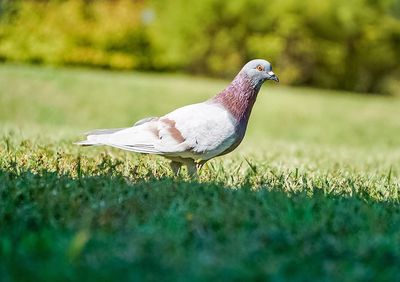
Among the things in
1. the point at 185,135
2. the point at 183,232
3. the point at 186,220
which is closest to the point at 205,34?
the point at 185,135

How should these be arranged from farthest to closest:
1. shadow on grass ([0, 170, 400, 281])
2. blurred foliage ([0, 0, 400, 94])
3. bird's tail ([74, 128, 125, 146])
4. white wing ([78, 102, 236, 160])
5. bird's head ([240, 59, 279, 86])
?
1. blurred foliage ([0, 0, 400, 94])
2. bird's head ([240, 59, 279, 86])
3. bird's tail ([74, 128, 125, 146])
4. white wing ([78, 102, 236, 160])
5. shadow on grass ([0, 170, 400, 281])

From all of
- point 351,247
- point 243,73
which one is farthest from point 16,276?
point 243,73

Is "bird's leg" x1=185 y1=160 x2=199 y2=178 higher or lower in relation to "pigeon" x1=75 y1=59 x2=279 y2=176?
lower

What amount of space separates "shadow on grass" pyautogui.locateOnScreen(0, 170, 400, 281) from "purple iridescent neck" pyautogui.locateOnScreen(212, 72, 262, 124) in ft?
1.60

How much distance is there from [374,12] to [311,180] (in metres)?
15.9

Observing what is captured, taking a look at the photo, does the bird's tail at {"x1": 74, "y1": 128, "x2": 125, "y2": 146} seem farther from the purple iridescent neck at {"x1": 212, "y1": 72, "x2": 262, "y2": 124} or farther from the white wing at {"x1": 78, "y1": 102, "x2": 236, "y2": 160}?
the purple iridescent neck at {"x1": 212, "y1": 72, "x2": 262, "y2": 124}

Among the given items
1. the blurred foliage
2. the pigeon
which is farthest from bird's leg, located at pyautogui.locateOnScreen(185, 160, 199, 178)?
the blurred foliage

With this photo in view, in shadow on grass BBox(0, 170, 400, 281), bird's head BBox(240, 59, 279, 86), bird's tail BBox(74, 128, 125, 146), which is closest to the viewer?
shadow on grass BBox(0, 170, 400, 281)

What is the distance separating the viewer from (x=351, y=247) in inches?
99.9

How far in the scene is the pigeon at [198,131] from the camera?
371 centimetres

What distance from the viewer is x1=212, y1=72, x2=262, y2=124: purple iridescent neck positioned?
386 centimetres

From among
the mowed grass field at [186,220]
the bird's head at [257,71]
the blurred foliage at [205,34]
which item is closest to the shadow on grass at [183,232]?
the mowed grass field at [186,220]

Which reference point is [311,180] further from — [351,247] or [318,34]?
[318,34]

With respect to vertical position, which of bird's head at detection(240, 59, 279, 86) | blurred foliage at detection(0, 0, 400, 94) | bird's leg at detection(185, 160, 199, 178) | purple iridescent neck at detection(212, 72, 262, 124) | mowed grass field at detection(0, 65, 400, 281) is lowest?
blurred foliage at detection(0, 0, 400, 94)
